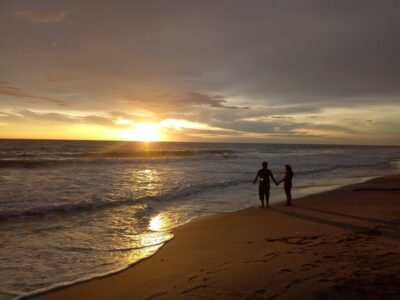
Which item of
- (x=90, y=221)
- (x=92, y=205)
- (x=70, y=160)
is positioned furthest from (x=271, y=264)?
(x=70, y=160)

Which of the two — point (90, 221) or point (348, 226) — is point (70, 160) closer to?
point (90, 221)

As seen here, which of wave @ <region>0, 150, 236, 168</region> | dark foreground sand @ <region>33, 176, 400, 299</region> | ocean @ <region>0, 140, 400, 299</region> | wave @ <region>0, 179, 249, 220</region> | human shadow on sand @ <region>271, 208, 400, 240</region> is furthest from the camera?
wave @ <region>0, 150, 236, 168</region>

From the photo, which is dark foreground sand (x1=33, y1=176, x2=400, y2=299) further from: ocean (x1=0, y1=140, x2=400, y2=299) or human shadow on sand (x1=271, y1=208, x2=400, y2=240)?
ocean (x1=0, y1=140, x2=400, y2=299)

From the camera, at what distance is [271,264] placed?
18.5ft

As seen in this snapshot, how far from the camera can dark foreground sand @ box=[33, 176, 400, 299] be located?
4531 mm

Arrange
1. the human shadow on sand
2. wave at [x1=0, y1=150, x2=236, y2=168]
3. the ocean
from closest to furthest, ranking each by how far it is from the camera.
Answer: the ocean, the human shadow on sand, wave at [x1=0, y1=150, x2=236, y2=168]

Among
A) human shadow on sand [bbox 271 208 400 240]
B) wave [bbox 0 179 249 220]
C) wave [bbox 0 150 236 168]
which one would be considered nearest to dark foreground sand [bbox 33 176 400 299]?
human shadow on sand [bbox 271 208 400 240]

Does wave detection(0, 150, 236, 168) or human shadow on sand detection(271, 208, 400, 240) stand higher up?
wave detection(0, 150, 236, 168)

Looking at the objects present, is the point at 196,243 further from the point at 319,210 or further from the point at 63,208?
the point at 63,208

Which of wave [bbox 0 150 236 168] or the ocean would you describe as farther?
wave [bbox 0 150 236 168]

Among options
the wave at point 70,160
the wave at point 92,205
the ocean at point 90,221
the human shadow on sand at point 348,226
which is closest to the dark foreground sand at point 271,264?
the human shadow on sand at point 348,226

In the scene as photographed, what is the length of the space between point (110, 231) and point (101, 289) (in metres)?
3.94

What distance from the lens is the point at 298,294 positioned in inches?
169

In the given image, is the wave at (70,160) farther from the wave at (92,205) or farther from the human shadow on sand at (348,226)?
the human shadow on sand at (348,226)
